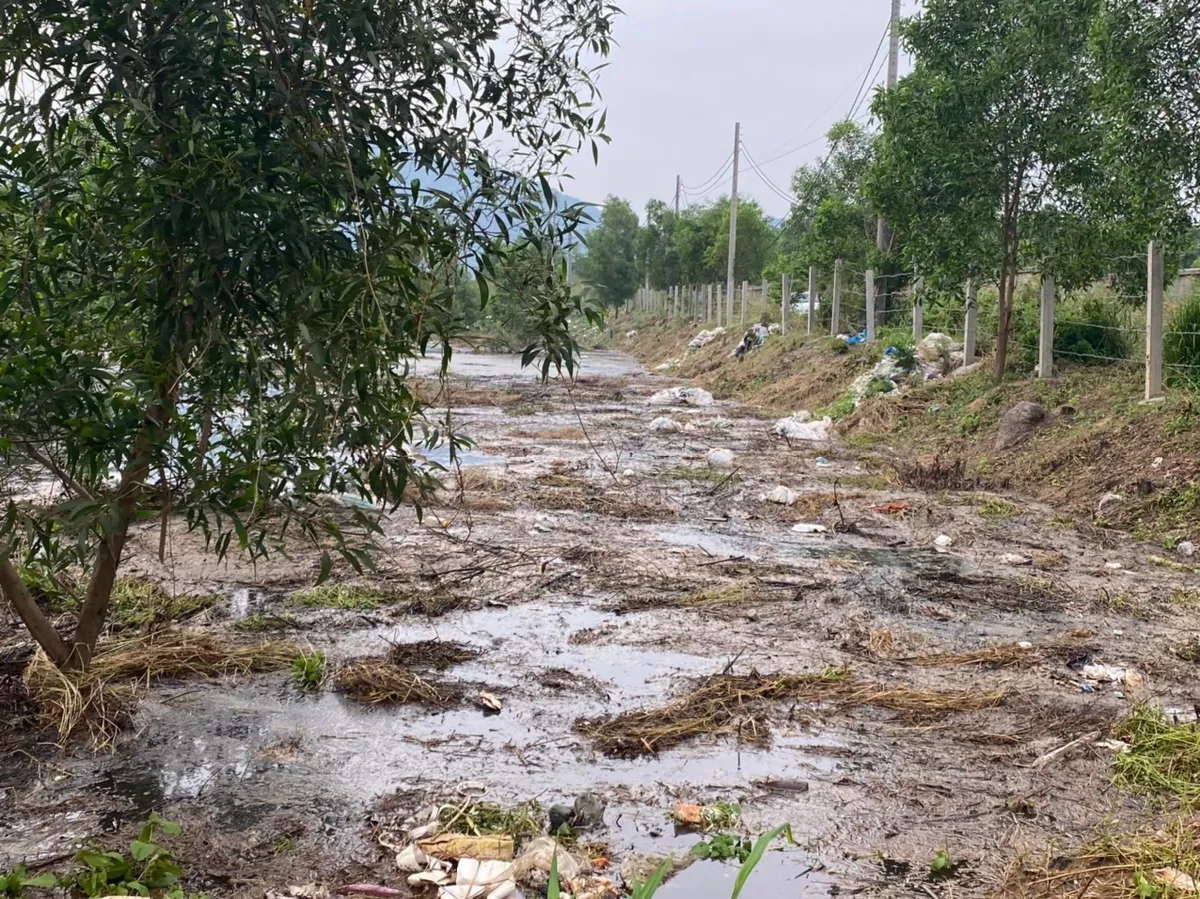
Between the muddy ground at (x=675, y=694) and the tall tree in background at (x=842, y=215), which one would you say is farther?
the tall tree in background at (x=842, y=215)

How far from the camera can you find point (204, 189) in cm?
325

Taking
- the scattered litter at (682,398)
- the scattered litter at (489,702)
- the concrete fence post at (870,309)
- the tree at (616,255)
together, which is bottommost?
the scattered litter at (489,702)

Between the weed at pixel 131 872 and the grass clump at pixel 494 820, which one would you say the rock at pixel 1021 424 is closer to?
the grass clump at pixel 494 820

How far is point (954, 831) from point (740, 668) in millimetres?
1772

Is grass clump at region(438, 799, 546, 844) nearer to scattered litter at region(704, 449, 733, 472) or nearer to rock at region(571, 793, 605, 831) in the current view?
rock at region(571, 793, 605, 831)

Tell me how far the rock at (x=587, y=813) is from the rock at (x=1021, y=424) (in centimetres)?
905

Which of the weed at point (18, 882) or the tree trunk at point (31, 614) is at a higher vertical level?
the tree trunk at point (31, 614)

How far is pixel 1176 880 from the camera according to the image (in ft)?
10.3

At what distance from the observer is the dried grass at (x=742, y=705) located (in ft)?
14.8

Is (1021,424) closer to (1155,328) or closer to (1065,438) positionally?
(1065,438)

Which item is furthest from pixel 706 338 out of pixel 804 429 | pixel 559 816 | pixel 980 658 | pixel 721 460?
pixel 559 816

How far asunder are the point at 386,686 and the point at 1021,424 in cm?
879

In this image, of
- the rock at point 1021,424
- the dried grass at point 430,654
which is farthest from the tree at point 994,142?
the dried grass at point 430,654

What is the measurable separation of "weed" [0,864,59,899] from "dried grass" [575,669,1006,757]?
80.8 inches
